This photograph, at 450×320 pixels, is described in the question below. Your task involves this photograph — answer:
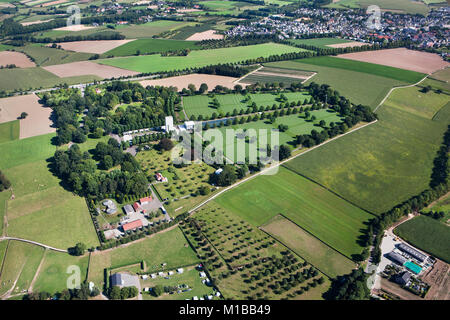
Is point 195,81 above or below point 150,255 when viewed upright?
above

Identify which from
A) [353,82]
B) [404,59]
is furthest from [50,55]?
[404,59]

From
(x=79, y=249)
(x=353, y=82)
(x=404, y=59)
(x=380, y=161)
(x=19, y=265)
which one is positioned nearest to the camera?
(x=19, y=265)

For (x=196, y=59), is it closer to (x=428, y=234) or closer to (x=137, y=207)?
(x=137, y=207)

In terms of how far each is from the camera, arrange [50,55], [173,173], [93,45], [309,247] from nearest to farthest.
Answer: [309,247], [173,173], [50,55], [93,45]

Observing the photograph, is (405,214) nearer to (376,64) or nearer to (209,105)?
(209,105)

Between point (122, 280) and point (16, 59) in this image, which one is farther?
point (16, 59)

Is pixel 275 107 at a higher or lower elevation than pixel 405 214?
higher

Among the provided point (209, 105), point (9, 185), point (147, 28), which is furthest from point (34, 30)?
point (9, 185)
